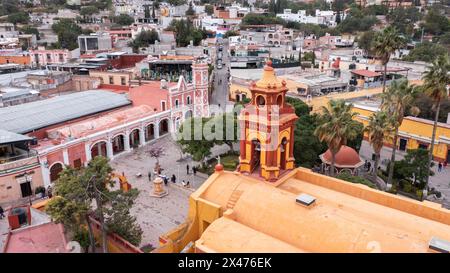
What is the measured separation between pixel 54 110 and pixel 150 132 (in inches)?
419

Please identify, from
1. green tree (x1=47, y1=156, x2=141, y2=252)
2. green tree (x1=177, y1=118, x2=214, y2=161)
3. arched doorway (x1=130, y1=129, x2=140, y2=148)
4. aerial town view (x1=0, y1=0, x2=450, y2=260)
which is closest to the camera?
aerial town view (x1=0, y1=0, x2=450, y2=260)

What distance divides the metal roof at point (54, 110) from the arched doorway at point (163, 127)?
15.0 ft

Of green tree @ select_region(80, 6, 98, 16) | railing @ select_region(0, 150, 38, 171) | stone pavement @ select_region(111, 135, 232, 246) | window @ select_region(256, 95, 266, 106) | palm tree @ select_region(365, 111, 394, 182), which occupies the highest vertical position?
green tree @ select_region(80, 6, 98, 16)

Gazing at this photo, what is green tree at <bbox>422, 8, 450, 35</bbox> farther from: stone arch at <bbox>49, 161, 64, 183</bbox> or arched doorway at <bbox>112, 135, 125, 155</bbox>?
stone arch at <bbox>49, 161, 64, 183</bbox>

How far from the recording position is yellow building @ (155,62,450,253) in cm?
1305

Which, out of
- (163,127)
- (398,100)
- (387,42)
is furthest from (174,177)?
(387,42)

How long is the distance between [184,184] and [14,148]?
45.6 ft

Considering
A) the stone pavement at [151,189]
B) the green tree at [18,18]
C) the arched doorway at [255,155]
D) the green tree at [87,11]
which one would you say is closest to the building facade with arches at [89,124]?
the stone pavement at [151,189]

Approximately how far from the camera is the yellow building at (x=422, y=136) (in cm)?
3506

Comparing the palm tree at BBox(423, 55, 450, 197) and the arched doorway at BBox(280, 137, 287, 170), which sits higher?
the palm tree at BBox(423, 55, 450, 197)

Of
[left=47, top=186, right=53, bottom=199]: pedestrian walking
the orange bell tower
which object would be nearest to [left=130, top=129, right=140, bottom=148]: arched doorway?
[left=47, top=186, right=53, bottom=199]: pedestrian walking

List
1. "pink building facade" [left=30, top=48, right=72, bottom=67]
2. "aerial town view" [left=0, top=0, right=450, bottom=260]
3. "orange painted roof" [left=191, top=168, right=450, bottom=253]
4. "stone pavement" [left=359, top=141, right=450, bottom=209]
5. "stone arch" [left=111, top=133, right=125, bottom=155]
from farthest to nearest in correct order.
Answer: "pink building facade" [left=30, top=48, right=72, bottom=67] < "stone arch" [left=111, top=133, right=125, bottom=155] < "stone pavement" [left=359, top=141, right=450, bottom=209] < "aerial town view" [left=0, top=0, right=450, bottom=260] < "orange painted roof" [left=191, top=168, right=450, bottom=253]

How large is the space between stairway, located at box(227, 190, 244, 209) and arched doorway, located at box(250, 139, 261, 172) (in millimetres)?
2399
